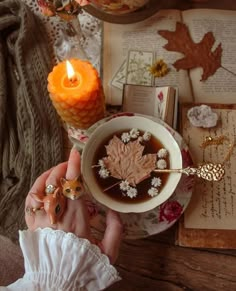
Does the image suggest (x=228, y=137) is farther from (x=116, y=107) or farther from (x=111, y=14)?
(x=111, y=14)

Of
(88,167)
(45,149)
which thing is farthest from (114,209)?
(45,149)

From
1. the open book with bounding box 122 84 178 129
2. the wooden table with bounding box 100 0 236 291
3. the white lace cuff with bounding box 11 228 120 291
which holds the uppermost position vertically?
the open book with bounding box 122 84 178 129

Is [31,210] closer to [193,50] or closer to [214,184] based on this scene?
[214,184]

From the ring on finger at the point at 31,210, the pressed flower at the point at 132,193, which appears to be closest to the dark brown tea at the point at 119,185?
the pressed flower at the point at 132,193

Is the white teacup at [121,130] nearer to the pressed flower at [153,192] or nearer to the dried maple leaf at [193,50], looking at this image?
the pressed flower at [153,192]

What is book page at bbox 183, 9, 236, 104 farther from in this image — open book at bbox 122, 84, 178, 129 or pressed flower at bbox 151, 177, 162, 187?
pressed flower at bbox 151, 177, 162, 187

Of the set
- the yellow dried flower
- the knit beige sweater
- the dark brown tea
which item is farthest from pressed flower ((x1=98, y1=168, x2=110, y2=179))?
the yellow dried flower
